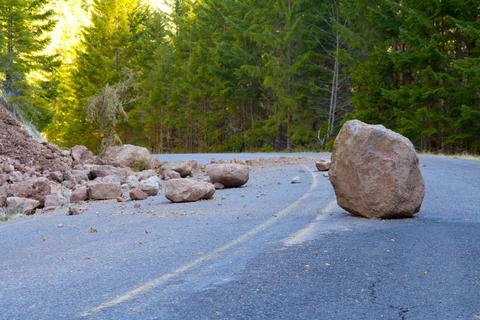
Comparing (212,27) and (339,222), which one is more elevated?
(212,27)

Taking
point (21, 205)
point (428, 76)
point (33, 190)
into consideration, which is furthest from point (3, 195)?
point (428, 76)

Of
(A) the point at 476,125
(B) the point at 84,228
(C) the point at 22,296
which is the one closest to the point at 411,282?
(C) the point at 22,296

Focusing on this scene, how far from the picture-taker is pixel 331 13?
32.5m

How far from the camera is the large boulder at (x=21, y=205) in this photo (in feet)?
33.2

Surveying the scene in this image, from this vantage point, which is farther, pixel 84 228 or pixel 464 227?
pixel 84 228

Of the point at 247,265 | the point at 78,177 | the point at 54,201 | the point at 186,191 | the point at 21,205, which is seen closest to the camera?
the point at 247,265

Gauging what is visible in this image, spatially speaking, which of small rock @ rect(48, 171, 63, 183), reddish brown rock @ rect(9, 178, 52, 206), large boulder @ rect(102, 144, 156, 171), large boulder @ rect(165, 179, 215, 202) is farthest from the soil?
large boulder @ rect(165, 179, 215, 202)

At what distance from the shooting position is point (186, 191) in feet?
30.8

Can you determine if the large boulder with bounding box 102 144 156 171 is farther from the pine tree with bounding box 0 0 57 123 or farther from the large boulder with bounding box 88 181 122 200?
the pine tree with bounding box 0 0 57 123

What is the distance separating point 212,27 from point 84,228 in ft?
127

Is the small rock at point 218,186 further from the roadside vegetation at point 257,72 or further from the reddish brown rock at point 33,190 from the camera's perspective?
the roadside vegetation at point 257,72

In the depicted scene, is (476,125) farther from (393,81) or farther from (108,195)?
(108,195)

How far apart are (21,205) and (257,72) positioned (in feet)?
88.2

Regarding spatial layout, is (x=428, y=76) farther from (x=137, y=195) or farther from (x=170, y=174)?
(x=137, y=195)
